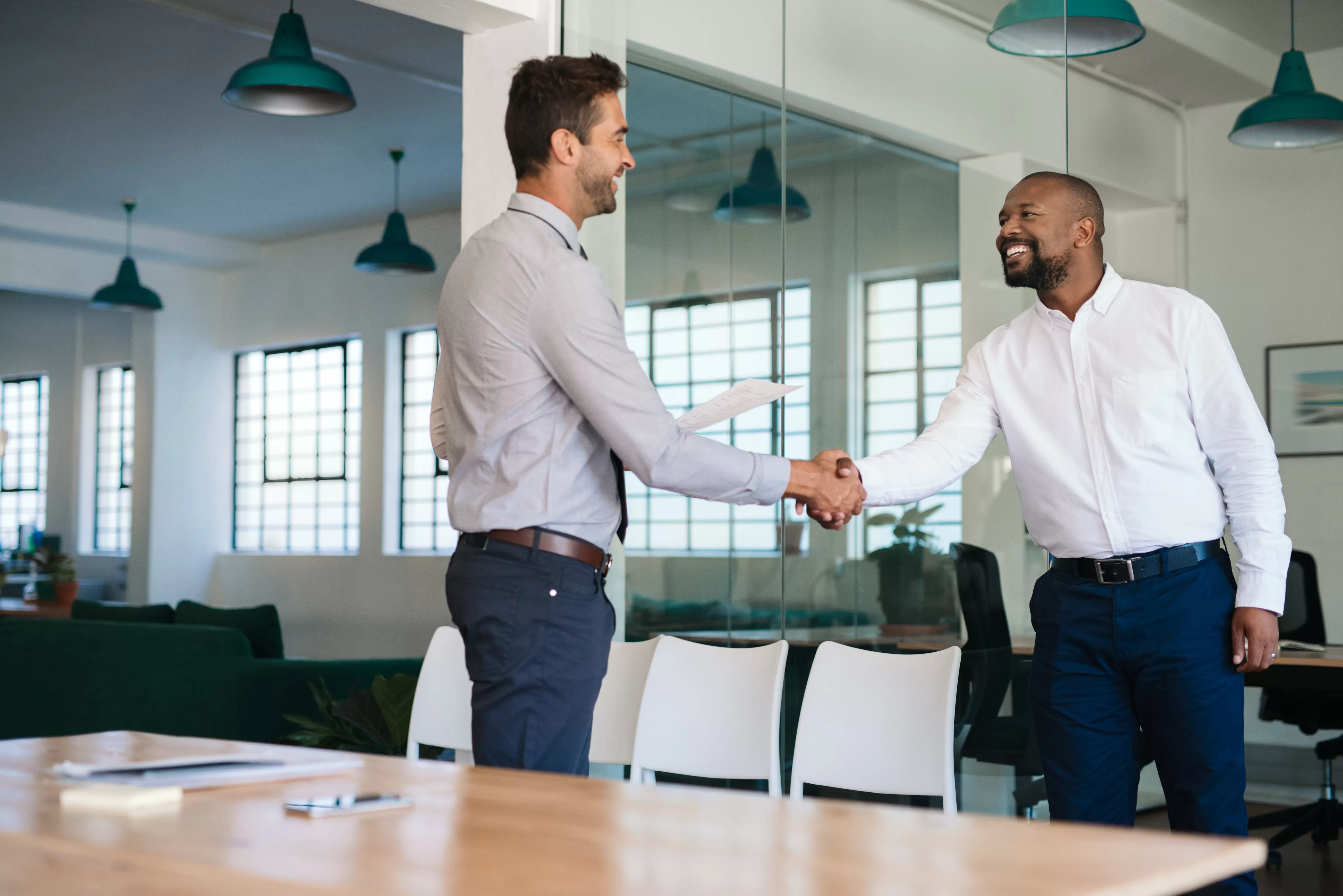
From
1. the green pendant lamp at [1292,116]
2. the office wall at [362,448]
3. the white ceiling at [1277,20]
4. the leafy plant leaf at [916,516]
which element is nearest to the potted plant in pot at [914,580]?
the leafy plant leaf at [916,516]

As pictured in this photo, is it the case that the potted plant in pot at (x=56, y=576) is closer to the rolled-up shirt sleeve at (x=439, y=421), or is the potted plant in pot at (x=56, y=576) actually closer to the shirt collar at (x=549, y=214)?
the rolled-up shirt sleeve at (x=439, y=421)

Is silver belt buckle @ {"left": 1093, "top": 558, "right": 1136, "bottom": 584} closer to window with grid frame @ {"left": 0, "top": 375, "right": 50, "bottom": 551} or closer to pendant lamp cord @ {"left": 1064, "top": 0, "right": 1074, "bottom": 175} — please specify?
pendant lamp cord @ {"left": 1064, "top": 0, "right": 1074, "bottom": 175}

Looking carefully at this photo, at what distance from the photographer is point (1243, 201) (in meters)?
6.11

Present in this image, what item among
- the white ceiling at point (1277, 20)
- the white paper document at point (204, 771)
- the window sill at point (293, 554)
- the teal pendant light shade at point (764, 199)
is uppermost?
the white ceiling at point (1277, 20)

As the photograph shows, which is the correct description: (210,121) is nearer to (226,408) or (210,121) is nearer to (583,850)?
(226,408)

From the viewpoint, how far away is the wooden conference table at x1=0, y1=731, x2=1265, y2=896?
3.21 ft

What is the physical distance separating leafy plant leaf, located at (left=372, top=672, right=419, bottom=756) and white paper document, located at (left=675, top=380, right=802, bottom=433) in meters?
2.09

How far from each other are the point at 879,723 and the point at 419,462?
7.80 metres

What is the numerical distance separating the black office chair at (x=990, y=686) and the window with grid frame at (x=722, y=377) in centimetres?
46

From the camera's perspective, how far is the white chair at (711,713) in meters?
2.73

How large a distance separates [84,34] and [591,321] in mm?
5166

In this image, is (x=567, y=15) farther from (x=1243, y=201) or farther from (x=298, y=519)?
(x=298, y=519)

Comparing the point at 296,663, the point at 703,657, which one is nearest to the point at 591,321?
the point at 703,657

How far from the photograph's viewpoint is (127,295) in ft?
28.8
